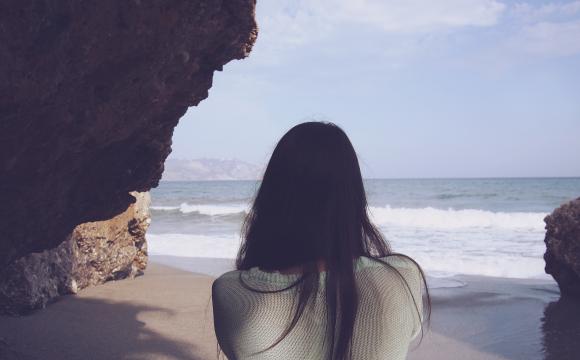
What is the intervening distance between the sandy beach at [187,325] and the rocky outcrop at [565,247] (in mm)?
271

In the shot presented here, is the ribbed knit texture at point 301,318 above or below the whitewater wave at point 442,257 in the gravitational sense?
above

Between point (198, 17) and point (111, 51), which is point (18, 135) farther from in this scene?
point (198, 17)

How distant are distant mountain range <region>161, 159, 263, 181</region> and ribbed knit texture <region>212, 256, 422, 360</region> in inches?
4746

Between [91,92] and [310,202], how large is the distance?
1452 millimetres

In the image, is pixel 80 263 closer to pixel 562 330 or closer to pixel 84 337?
pixel 84 337

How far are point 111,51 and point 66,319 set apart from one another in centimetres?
333

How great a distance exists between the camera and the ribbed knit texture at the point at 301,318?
1.40 metres

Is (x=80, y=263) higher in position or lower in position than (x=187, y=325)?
higher

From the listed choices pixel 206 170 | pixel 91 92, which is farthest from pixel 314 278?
pixel 206 170

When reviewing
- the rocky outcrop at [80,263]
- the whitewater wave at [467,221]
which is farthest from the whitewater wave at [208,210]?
the rocky outcrop at [80,263]

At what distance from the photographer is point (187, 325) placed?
521 cm

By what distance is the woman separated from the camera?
140 cm

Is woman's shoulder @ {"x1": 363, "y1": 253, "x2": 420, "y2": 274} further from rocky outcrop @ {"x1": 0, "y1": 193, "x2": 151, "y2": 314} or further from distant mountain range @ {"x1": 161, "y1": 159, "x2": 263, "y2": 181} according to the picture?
distant mountain range @ {"x1": 161, "y1": 159, "x2": 263, "y2": 181}

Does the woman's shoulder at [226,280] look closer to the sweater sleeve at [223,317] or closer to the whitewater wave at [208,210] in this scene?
the sweater sleeve at [223,317]
